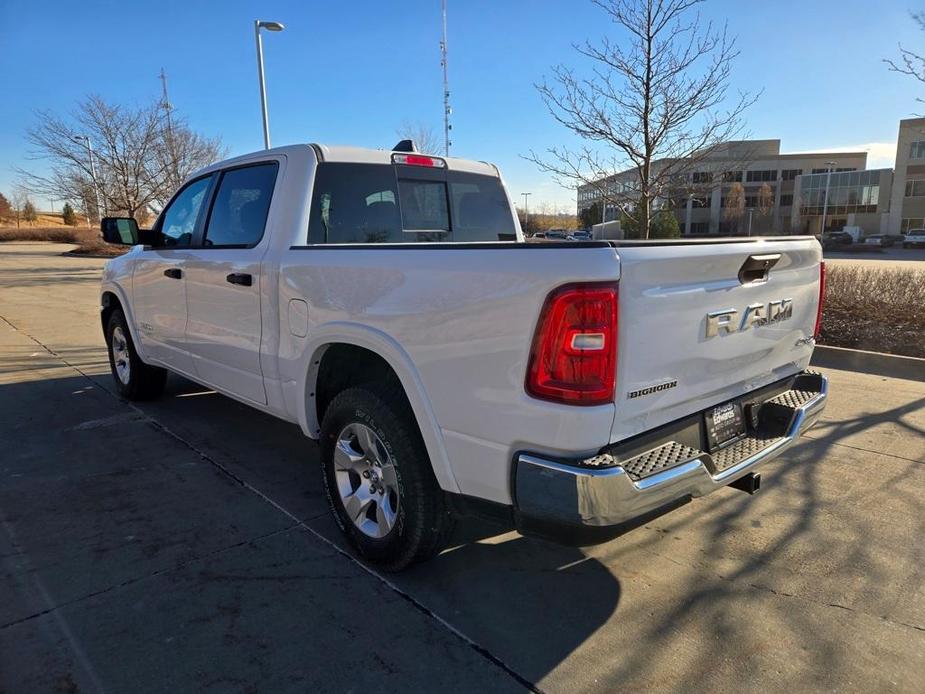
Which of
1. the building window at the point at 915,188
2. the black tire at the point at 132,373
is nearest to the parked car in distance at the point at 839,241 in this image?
the building window at the point at 915,188

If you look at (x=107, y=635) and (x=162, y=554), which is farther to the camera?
(x=162, y=554)

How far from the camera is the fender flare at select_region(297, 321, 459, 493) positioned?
8.15ft

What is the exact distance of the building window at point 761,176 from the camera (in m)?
76.8

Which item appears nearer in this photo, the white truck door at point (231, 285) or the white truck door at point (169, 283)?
the white truck door at point (231, 285)

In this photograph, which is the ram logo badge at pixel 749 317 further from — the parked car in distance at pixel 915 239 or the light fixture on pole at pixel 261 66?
the parked car in distance at pixel 915 239

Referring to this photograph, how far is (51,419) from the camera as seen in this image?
5.33 meters

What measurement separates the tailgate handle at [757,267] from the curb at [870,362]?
513 centimetres

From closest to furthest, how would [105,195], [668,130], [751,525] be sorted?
[751,525]
[668,130]
[105,195]

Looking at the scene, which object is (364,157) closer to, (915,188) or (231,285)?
(231,285)

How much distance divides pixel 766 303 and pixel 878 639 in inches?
56.8

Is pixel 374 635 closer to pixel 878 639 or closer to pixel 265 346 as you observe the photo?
pixel 265 346

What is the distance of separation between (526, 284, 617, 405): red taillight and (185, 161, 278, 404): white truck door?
203cm

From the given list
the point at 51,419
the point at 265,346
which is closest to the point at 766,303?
the point at 265,346

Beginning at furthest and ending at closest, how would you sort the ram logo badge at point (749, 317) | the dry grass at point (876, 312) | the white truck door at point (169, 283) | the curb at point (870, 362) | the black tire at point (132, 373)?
the dry grass at point (876, 312) < the curb at point (870, 362) < the black tire at point (132, 373) < the white truck door at point (169, 283) < the ram logo badge at point (749, 317)
